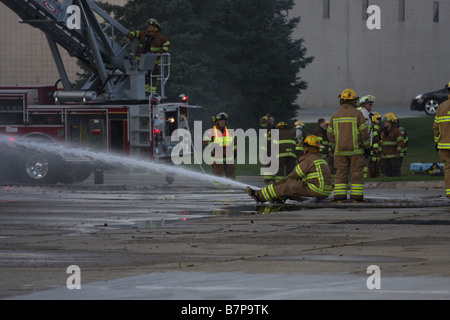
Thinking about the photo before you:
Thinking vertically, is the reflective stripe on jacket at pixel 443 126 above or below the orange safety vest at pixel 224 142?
above

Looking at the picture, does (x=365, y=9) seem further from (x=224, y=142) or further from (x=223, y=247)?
(x=223, y=247)

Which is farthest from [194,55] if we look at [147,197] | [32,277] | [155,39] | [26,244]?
[32,277]

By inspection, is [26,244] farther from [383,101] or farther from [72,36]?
[383,101]

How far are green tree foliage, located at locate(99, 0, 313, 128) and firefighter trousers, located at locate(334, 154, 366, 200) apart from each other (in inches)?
637

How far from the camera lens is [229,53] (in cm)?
3303

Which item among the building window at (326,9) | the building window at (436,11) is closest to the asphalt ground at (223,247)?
the building window at (326,9)

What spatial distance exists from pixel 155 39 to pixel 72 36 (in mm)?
1822

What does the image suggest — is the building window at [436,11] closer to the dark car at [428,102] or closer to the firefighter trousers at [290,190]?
the dark car at [428,102]

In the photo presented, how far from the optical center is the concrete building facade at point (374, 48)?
49.4 m

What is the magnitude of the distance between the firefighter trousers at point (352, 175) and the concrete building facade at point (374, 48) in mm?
34106

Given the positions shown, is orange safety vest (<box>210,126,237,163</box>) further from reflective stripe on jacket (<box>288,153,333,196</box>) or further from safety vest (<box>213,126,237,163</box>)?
reflective stripe on jacket (<box>288,153,333,196</box>)

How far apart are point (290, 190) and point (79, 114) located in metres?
7.89

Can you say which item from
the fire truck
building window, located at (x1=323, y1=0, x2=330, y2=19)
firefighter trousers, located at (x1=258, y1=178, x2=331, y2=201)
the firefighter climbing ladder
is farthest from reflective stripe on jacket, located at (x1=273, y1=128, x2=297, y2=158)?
building window, located at (x1=323, y1=0, x2=330, y2=19)

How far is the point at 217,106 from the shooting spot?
104 ft
